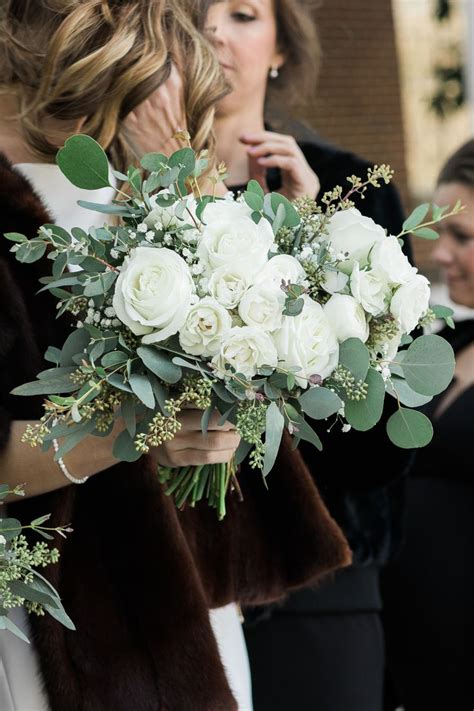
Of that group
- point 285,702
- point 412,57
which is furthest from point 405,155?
point 285,702

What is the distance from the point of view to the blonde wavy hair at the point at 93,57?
1.88 metres

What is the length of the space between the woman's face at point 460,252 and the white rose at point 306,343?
7.17ft

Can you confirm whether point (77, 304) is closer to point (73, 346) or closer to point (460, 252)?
point (73, 346)

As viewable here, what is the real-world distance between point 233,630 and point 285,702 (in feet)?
1.85

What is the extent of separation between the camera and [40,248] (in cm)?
153

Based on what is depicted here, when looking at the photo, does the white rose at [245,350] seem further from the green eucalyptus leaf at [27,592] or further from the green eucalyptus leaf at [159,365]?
the green eucalyptus leaf at [27,592]

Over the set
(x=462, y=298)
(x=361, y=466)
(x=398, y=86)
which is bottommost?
(x=398, y=86)

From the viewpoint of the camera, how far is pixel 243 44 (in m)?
2.71

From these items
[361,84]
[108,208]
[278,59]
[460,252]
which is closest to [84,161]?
[108,208]

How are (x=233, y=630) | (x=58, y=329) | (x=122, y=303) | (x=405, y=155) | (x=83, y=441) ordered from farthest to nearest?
(x=405, y=155)
(x=233, y=630)
(x=58, y=329)
(x=83, y=441)
(x=122, y=303)

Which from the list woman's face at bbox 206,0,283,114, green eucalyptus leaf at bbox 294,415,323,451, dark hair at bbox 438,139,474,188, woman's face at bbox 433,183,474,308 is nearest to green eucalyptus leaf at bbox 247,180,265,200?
green eucalyptus leaf at bbox 294,415,323,451

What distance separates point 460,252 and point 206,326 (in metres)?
2.30

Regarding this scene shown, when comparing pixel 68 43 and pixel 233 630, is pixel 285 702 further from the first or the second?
pixel 68 43

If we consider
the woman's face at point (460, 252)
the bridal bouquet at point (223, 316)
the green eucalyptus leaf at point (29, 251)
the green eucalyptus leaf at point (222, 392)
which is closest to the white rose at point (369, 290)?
the bridal bouquet at point (223, 316)
